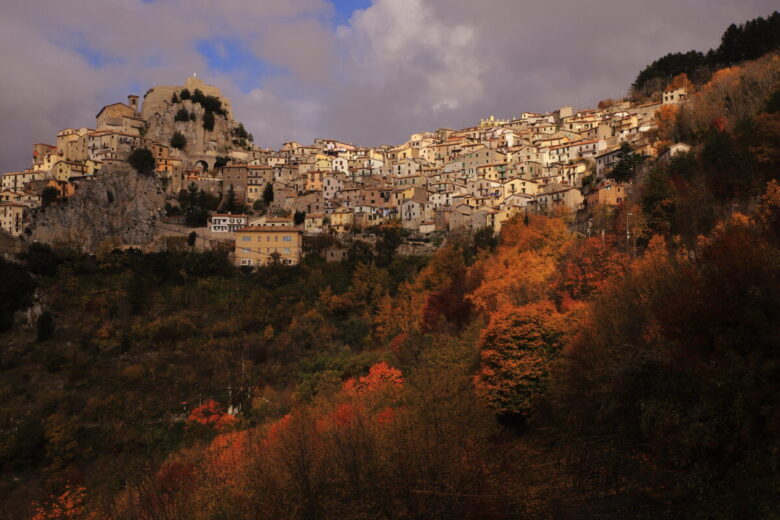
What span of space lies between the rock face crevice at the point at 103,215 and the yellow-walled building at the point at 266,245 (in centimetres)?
1131

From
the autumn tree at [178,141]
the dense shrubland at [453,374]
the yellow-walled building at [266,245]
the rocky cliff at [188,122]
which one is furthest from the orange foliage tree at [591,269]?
the rocky cliff at [188,122]

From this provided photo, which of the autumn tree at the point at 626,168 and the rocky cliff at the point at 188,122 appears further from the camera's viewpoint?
the rocky cliff at the point at 188,122

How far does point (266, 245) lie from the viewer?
5756 cm

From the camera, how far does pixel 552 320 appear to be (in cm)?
2194

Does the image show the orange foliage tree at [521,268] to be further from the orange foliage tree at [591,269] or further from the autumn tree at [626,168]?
the autumn tree at [626,168]

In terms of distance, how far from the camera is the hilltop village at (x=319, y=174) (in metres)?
57.6

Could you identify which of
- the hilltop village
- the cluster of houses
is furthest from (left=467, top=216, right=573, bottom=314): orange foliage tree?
the cluster of houses

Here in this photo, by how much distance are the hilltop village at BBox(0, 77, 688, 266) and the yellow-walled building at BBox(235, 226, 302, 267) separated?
10 centimetres

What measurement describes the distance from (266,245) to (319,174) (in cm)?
1907

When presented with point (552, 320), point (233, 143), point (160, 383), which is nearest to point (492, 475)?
point (552, 320)

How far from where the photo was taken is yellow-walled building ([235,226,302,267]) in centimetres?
5725

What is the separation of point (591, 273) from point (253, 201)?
52.8 meters

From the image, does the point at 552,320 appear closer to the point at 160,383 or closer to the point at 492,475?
the point at 492,475

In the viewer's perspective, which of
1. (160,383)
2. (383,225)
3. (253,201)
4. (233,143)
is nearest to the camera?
(160,383)
